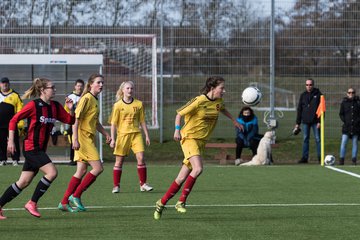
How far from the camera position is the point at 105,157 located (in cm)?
2206

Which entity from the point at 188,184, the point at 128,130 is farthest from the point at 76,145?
the point at 128,130

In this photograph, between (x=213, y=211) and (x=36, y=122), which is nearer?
(x=36, y=122)

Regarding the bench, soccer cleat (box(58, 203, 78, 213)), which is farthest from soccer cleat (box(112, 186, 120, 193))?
the bench

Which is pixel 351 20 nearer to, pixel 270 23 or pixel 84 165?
pixel 270 23

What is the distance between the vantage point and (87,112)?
38.3 feet

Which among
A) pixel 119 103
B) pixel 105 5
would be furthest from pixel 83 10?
pixel 119 103

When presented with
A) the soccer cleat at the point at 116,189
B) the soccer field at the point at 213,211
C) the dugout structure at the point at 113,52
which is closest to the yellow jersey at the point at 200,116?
the soccer field at the point at 213,211

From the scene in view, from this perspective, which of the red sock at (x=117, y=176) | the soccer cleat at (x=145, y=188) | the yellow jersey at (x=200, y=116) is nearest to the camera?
the yellow jersey at (x=200, y=116)

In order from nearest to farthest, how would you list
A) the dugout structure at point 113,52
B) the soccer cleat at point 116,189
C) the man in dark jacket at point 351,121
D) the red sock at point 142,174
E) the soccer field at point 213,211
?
the soccer field at point 213,211 → the soccer cleat at point 116,189 → the red sock at point 142,174 → the man in dark jacket at point 351,121 → the dugout structure at point 113,52

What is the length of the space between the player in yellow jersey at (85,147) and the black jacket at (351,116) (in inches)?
382

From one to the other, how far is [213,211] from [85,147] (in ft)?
6.46

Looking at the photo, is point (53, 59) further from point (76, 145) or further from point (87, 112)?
point (76, 145)

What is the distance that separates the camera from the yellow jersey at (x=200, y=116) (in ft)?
35.8

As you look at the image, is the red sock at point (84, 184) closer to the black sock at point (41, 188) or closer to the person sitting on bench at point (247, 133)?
the black sock at point (41, 188)
